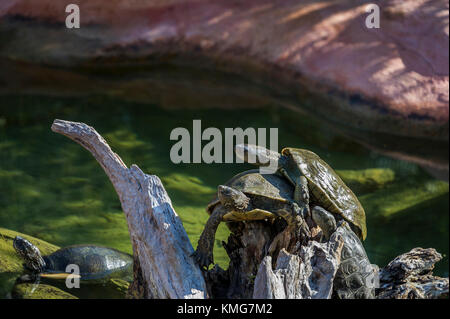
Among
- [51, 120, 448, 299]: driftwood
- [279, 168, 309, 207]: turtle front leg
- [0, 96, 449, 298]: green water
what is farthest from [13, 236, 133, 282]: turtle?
[279, 168, 309, 207]: turtle front leg

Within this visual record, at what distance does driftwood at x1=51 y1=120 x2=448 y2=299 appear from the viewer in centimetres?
254

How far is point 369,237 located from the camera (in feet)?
16.1

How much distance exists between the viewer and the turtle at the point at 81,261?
11.8 feet

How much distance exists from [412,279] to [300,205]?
0.76 meters

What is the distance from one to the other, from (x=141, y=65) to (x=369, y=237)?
4697 mm

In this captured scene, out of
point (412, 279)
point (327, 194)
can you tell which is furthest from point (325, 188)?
point (412, 279)

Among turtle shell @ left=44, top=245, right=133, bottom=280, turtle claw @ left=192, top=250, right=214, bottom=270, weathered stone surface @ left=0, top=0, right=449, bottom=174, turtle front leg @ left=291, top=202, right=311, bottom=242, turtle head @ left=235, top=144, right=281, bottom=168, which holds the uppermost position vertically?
weathered stone surface @ left=0, top=0, right=449, bottom=174

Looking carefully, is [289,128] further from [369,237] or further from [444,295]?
[444,295]

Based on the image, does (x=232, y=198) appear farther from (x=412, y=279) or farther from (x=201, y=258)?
(x=412, y=279)

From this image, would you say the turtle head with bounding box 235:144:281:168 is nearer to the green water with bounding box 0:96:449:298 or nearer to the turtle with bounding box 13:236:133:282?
the green water with bounding box 0:96:449:298

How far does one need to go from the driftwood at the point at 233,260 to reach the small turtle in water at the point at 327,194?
129mm

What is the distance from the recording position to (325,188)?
2.89 meters

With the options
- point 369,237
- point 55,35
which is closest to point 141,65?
point 55,35
